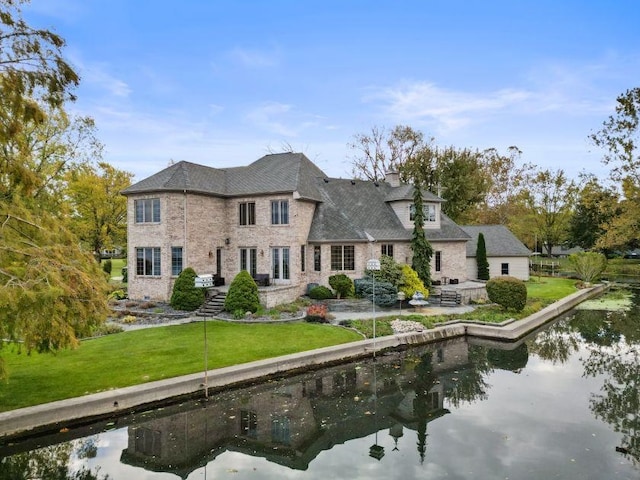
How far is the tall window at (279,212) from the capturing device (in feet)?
83.5

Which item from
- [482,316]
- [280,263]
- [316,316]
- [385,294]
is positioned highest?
[280,263]

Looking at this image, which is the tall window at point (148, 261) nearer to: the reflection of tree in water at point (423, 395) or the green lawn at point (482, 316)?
the green lawn at point (482, 316)

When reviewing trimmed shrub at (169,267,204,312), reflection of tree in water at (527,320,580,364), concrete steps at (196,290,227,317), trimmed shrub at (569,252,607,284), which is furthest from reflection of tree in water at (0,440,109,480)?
trimmed shrub at (569,252,607,284)

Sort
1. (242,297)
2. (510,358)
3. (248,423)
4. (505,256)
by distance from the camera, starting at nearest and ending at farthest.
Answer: (248,423) → (510,358) → (242,297) → (505,256)

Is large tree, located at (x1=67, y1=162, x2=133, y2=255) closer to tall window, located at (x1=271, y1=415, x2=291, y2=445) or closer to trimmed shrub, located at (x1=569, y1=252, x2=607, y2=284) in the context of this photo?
tall window, located at (x1=271, y1=415, x2=291, y2=445)

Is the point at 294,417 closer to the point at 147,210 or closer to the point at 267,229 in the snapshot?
the point at 267,229

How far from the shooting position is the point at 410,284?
25.5 metres

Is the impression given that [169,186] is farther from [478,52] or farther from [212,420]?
[478,52]

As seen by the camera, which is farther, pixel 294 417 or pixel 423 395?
pixel 423 395

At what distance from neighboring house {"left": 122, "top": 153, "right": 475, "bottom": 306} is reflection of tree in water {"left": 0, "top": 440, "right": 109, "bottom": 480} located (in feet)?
44.8

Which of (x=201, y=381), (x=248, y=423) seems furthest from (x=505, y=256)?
(x=248, y=423)

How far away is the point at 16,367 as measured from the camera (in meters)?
13.0

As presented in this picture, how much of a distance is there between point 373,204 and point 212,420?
903 inches

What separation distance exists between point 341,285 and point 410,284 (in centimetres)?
419
